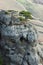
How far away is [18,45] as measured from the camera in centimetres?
1698

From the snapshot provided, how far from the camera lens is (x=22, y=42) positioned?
17141 millimetres

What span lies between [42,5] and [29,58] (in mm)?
29647

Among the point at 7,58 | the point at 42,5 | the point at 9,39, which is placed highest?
the point at 9,39

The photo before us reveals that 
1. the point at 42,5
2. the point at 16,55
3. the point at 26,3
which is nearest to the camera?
the point at 16,55

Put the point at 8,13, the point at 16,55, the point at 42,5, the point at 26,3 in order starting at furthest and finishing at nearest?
1. the point at 42,5
2. the point at 26,3
3. the point at 8,13
4. the point at 16,55

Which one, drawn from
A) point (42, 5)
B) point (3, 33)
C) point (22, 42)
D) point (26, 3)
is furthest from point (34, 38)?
point (42, 5)

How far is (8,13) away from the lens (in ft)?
59.0

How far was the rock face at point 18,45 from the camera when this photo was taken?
16.8 meters

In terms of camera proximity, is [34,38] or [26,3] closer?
[34,38]

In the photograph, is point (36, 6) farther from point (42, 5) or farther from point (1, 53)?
point (1, 53)

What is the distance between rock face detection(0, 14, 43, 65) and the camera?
16750 mm

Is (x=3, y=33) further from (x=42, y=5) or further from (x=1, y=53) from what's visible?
(x=42, y=5)

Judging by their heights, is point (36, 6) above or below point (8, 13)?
below

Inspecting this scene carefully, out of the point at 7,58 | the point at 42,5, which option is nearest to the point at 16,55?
the point at 7,58
